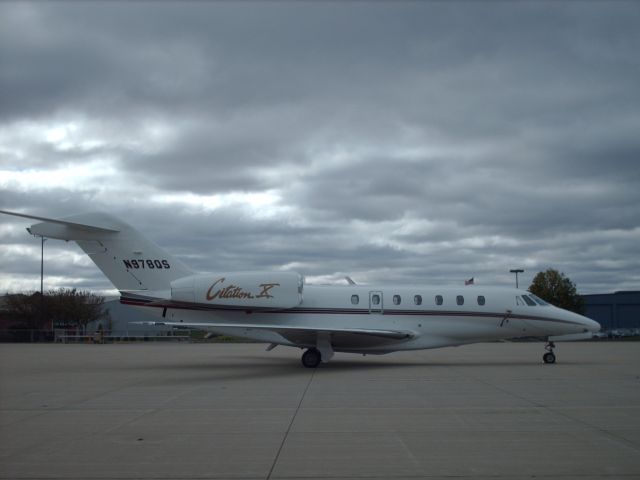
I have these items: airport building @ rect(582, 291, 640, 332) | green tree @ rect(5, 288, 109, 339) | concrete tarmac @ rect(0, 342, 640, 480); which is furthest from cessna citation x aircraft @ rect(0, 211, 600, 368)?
airport building @ rect(582, 291, 640, 332)

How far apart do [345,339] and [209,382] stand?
5.35 m

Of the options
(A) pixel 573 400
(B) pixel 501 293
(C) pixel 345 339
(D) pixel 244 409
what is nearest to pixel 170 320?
(C) pixel 345 339

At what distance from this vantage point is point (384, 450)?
8.46 m

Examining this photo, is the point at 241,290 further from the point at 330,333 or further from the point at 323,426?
the point at 323,426

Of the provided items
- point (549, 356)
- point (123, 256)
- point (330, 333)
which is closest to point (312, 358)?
point (330, 333)

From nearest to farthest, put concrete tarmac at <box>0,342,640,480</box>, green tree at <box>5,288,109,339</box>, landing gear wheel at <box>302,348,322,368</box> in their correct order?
concrete tarmac at <box>0,342,640,480</box>
landing gear wheel at <box>302,348,322,368</box>
green tree at <box>5,288,109,339</box>

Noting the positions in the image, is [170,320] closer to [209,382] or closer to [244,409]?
[209,382]

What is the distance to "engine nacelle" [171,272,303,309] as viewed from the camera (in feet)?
68.2

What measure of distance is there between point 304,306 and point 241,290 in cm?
233

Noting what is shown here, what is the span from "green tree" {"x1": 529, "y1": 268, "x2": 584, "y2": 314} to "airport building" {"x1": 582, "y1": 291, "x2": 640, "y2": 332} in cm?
1919

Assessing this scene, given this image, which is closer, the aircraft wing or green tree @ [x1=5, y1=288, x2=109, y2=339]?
the aircraft wing

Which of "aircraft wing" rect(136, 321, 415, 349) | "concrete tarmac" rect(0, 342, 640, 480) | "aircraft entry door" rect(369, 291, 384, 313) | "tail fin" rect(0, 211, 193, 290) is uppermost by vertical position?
"tail fin" rect(0, 211, 193, 290)

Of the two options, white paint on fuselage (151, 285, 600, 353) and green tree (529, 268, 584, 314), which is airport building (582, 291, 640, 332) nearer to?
green tree (529, 268, 584, 314)

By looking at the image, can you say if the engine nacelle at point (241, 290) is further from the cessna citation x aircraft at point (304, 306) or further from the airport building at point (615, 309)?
the airport building at point (615, 309)
